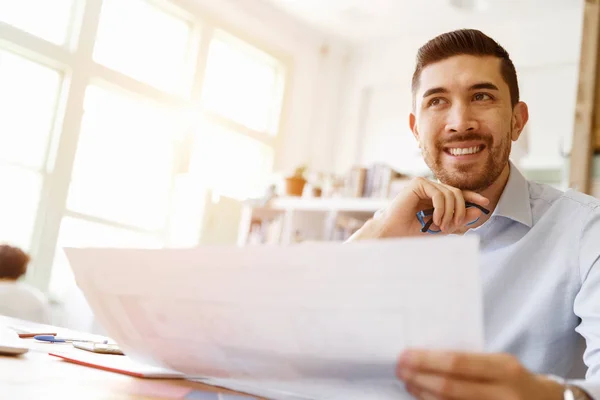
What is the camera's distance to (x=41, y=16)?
441cm

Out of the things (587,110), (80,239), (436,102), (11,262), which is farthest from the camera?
(80,239)

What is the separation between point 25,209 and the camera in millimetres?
4352

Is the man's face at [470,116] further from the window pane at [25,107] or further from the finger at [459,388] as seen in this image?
the window pane at [25,107]

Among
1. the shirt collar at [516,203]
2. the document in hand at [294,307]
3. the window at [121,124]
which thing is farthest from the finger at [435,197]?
the window at [121,124]

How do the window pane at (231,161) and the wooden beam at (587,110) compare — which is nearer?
the wooden beam at (587,110)

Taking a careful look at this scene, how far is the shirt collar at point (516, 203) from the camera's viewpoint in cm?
117

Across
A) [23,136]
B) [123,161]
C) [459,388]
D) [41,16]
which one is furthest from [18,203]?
[459,388]

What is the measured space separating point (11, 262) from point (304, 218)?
1988 millimetres

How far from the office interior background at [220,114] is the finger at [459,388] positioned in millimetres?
3266

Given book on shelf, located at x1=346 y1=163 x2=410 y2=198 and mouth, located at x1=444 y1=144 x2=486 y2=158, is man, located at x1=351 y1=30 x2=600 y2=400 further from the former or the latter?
book on shelf, located at x1=346 y1=163 x2=410 y2=198

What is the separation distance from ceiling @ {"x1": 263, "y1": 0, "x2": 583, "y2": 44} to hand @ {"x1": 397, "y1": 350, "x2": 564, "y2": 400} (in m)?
4.70

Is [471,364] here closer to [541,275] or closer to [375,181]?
[541,275]

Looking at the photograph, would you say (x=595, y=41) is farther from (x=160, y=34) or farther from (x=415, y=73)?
Answer: (x=160, y=34)

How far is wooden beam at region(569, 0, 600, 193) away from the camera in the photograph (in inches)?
106
